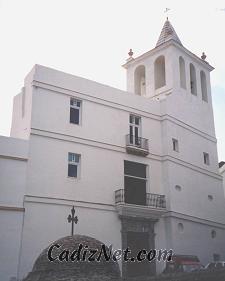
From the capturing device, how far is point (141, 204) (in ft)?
79.9

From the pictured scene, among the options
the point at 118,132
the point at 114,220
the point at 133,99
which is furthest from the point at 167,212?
the point at 133,99

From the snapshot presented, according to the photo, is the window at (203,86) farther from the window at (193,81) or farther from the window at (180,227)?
the window at (180,227)

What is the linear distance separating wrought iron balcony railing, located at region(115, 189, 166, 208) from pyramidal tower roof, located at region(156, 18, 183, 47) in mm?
11251

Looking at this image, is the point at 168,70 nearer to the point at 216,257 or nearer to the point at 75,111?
the point at 75,111

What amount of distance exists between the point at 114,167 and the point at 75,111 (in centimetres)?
385

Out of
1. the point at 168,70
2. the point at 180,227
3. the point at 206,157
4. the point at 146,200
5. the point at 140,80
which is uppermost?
the point at 140,80

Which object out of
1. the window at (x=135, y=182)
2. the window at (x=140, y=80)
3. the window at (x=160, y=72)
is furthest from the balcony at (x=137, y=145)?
the window at (x=140, y=80)

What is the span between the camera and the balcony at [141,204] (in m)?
23.2

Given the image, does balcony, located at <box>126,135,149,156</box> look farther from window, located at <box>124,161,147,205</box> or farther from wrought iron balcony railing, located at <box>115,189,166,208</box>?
wrought iron balcony railing, located at <box>115,189,166,208</box>

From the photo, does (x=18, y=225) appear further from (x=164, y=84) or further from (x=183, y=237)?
(x=164, y=84)

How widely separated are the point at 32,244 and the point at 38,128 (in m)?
5.83

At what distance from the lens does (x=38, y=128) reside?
21969 mm

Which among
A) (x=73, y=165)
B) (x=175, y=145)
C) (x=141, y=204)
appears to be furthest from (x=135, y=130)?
(x=73, y=165)

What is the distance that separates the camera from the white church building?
811 inches
